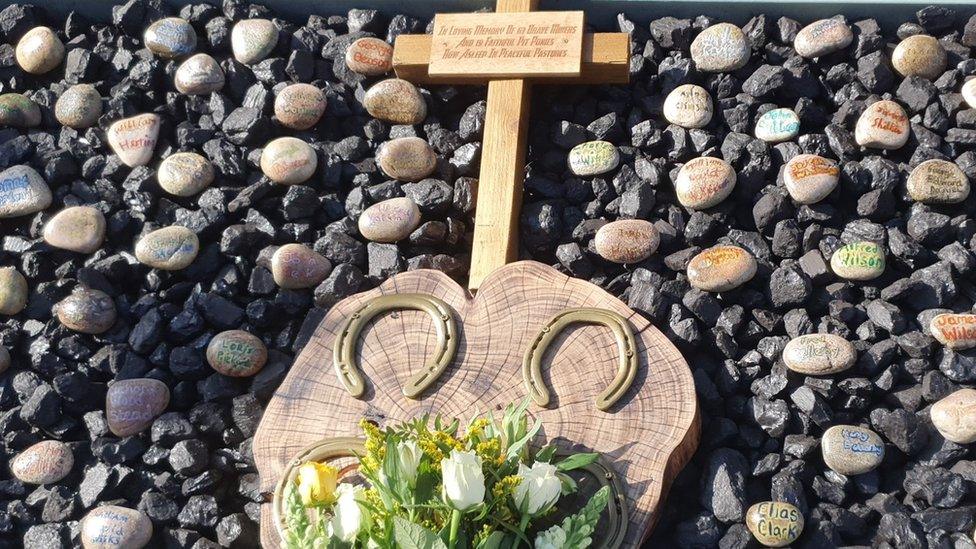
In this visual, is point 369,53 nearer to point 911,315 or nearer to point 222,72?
point 222,72

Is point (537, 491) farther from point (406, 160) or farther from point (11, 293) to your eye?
point (11, 293)

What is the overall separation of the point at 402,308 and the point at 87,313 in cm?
70

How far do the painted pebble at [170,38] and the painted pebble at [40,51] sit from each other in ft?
0.82

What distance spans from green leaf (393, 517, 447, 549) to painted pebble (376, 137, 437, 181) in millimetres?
1050

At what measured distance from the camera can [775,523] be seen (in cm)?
204

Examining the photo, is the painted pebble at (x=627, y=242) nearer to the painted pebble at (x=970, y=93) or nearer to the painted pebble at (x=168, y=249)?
the painted pebble at (x=970, y=93)

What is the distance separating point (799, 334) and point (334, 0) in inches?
59.2

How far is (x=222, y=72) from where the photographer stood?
2.81 metres

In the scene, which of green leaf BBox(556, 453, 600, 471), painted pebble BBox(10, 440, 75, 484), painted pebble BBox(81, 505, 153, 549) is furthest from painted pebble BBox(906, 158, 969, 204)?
painted pebble BBox(10, 440, 75, 484)

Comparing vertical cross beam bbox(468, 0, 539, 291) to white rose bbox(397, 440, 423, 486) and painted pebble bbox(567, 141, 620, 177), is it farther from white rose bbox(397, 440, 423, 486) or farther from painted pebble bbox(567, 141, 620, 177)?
white rose bbox(397, 440, 423, 486)

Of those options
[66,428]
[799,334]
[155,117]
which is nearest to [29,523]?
[66,428]

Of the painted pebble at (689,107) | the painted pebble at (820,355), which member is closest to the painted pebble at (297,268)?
the painted pebble at (689,107)

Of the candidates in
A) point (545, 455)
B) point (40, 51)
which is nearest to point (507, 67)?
point (545, 455)

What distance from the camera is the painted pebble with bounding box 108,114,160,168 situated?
8.84 feet
